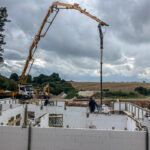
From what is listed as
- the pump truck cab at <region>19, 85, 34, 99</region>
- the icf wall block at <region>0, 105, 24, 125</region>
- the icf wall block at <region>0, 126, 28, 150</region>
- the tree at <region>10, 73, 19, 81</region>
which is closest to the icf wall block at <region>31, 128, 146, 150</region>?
the icf wall block at <region>0, 126, 28, 150</region>

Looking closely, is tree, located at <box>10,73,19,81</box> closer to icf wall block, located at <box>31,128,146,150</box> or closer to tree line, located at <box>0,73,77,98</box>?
tree line, located at <box>0,73,77,98</box>

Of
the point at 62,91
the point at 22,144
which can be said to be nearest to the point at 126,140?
the point at 22,144

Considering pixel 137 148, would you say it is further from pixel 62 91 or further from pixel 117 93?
pixel 62 91

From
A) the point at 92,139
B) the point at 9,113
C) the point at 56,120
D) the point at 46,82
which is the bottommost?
the point at 56,120

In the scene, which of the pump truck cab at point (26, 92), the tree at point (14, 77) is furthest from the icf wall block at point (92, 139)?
the tree at point (14, 77)

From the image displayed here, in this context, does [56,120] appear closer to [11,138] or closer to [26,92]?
[11,138]

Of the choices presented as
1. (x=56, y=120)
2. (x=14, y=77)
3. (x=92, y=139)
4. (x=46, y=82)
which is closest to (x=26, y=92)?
(x=56, y=120)

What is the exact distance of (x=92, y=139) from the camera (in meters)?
4.90

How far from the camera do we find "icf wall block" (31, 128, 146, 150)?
4863 mm

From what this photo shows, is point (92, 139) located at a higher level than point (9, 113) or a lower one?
higher

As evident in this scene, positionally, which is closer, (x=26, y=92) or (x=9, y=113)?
(x=9, y=113)

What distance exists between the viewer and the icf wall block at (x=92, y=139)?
191 inches

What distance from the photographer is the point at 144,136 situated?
4.82m

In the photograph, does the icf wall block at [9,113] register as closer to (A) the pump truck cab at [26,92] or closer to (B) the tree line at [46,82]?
(A) the pump truck cab at [26,92]
